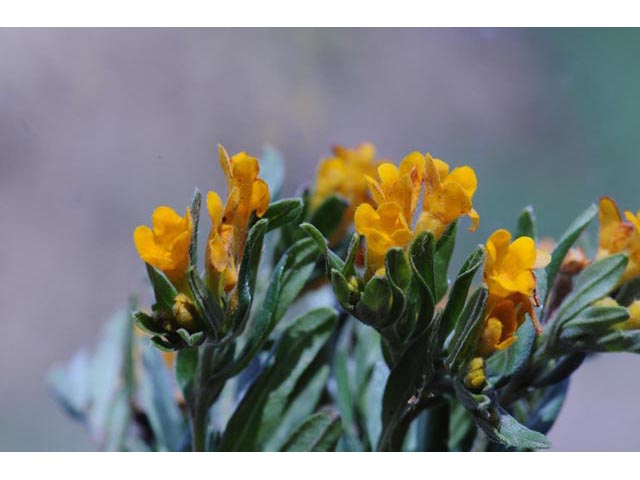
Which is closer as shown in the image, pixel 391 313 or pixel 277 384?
pixel 391 313

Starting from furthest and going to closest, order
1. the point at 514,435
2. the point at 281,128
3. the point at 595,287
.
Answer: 1. the point at 281,128
2. the point at 595,287
3. the point at 514,435

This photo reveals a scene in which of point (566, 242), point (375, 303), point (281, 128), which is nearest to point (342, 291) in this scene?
point (375, 303)

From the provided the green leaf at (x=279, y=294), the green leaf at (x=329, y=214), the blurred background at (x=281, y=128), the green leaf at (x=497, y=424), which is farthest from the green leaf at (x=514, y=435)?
the blurred background at (x=281, y=128)

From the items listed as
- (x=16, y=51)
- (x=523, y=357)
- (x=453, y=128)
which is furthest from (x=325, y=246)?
(x=453, y=128)

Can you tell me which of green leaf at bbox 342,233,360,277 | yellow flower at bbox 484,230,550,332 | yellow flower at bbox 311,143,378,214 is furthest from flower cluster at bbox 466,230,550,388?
yellow flower at bbox 311,143,378,214

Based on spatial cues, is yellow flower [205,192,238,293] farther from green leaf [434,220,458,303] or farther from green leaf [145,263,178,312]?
green leaf [434,220,458,303]

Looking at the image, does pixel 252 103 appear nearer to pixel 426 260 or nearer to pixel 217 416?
pixel 217 416

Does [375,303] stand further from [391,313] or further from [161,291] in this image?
[161,291]

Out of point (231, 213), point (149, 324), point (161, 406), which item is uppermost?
point (231, 213)
